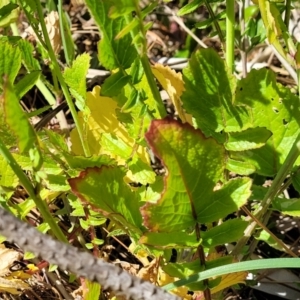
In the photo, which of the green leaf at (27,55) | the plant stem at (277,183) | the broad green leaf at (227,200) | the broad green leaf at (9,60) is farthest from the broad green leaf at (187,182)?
the green leaf at (27,55)

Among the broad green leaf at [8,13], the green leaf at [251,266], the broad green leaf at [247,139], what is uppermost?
the broad green leaf at [8,13]

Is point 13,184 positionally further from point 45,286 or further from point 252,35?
point 252,35

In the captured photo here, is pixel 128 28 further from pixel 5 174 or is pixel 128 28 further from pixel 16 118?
pixel 5 174

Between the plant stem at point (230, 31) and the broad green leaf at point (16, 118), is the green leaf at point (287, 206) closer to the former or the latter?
the plant stem at point (230, 31)

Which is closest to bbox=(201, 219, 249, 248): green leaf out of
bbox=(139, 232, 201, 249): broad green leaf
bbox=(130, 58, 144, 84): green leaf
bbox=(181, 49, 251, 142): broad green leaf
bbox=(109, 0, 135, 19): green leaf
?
bbox=(139, 232, 201, 249): broad green leaf

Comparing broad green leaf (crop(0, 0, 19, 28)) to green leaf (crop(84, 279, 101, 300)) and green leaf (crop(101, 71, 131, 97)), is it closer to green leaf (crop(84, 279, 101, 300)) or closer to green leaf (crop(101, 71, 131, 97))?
green leaf (crop(101, 71, 131, 97))

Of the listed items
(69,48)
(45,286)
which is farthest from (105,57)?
(45,286)
